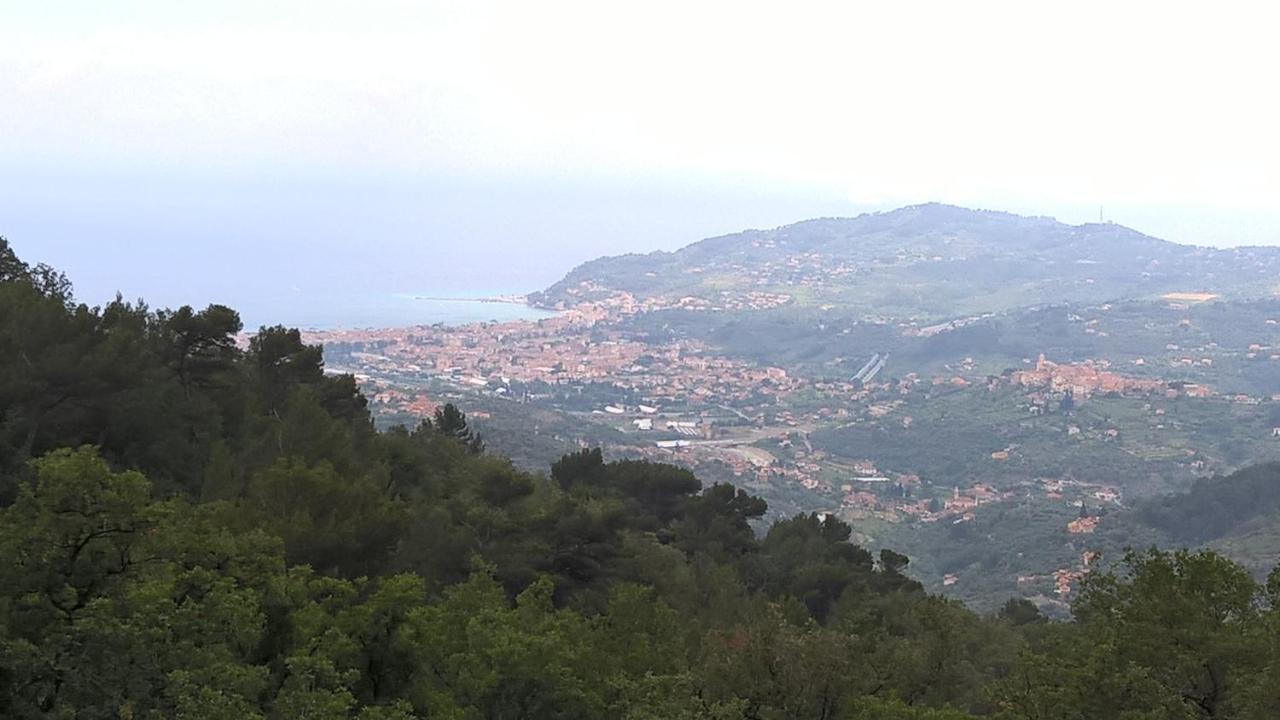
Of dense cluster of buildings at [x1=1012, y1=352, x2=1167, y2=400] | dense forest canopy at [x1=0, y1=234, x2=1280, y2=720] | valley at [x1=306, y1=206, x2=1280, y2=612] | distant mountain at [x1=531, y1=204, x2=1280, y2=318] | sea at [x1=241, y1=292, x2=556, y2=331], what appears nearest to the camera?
dense forest canopy at [x1=0, y1=234, x2=1280, y2=720]

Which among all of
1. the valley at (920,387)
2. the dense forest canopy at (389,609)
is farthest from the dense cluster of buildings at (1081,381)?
the dense forest canopy at (389,609)

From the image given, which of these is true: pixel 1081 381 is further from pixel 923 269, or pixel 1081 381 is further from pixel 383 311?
pixel 383 311

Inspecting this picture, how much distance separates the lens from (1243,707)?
721 centimetres

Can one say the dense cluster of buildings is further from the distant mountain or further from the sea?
the sea

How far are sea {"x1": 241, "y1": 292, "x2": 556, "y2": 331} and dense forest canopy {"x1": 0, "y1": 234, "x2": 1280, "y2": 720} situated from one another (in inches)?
2879

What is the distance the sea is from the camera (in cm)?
9338

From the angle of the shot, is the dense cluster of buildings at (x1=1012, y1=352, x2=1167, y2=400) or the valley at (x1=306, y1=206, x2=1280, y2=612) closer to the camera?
the valley at (x1=306, y1=206, x2=1280, y2=612)

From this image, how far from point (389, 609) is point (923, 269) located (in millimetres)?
134769

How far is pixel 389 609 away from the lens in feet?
27.0

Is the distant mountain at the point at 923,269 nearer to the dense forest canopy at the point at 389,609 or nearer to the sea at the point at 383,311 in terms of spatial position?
the sea at the point at 383,311

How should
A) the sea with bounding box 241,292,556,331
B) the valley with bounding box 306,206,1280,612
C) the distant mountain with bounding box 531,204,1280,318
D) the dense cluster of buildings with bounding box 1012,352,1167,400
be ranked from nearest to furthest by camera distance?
the valley with bounding box 306,206,1280,612
the dense cluster of buildings with bounding box 1012,352,1167,400
the sea with bounding box 241,292,556,331
the distant mountain with bounding box 531,204,1280,318

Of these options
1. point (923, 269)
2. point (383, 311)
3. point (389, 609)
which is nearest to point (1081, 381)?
point (923, 269)

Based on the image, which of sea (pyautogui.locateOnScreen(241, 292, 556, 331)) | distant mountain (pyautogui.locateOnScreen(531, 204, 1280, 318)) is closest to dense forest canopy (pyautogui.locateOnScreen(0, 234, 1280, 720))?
sea (pyautogui.locateOnScreen(241, 292, 556, 331))

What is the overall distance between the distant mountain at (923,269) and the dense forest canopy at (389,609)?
9791 cm
